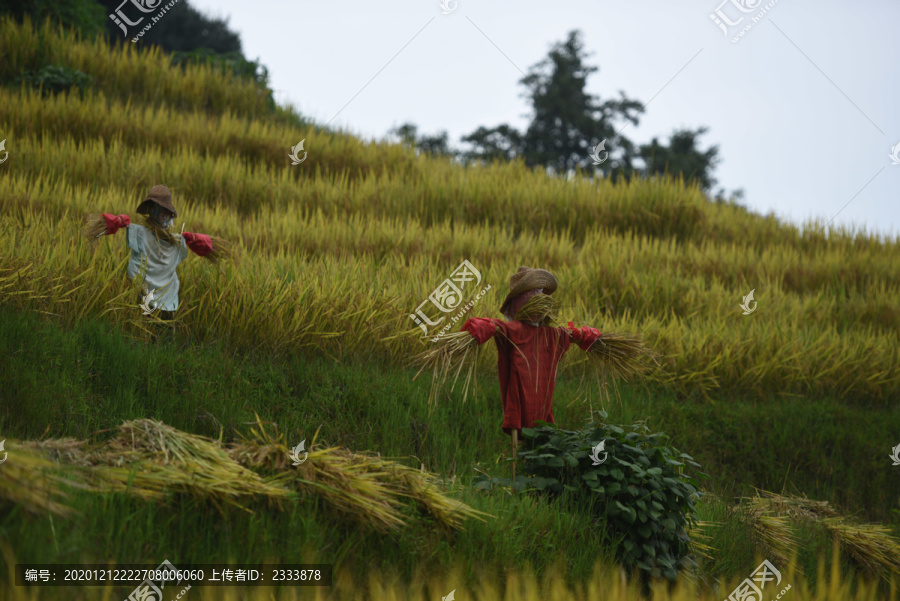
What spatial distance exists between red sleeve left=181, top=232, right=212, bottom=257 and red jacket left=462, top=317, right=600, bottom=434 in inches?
84.8

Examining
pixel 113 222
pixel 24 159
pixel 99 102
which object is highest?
pixel 99 102

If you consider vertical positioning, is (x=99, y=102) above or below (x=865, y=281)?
above

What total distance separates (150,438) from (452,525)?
128cm

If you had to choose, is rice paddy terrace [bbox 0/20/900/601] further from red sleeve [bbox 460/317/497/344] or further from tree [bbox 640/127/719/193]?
tree [bbox 640/127/719/193]

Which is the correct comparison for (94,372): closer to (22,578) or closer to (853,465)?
(22,578)

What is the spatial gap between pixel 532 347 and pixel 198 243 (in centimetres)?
240

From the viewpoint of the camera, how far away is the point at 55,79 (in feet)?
28.9

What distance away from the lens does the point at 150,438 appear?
2629mm

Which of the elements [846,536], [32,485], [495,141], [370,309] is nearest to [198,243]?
[370,309]

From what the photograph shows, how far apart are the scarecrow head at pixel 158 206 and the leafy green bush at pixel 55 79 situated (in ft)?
18.6

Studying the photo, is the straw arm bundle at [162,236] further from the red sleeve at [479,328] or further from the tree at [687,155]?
the tree at [687,155]

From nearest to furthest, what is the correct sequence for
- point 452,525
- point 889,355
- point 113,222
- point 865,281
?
point 452,525
point 113,222
point 889,355
point 865,281

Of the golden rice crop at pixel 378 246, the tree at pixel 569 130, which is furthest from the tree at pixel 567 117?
the golden rice crop at pixel 378 246

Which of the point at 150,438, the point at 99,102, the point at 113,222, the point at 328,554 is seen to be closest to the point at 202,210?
the point at 113,222
